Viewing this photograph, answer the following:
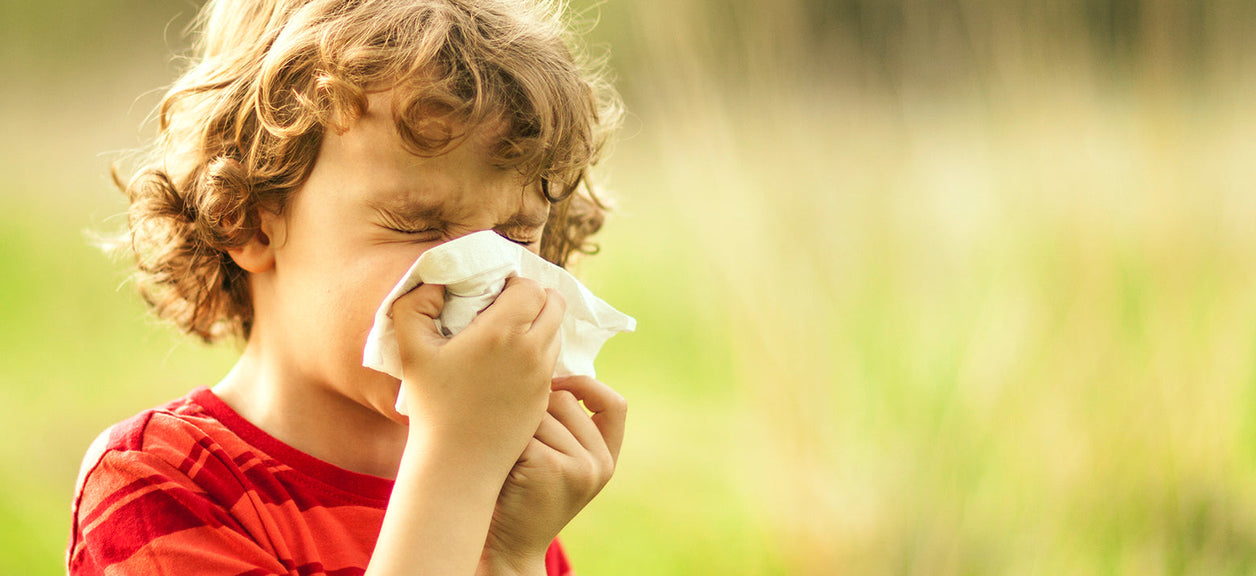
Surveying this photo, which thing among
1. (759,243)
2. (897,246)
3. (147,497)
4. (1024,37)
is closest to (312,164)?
(147,497)

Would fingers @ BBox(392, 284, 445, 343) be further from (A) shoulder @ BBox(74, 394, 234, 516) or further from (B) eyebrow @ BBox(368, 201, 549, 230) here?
(A) shoulder @ BBox(74, 394, 234, 516)

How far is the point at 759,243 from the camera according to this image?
6.05 ft

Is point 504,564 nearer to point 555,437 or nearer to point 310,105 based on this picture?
point 555,437

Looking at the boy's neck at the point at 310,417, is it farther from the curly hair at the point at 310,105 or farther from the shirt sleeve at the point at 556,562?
the shirt sleeve at the point at 556,562

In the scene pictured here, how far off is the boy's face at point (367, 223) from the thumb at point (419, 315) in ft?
0.16

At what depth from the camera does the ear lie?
4.02 feet

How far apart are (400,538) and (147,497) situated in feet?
0.99

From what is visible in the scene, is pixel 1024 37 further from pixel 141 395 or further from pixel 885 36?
pixel 141 395

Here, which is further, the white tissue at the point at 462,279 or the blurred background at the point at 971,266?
the blurred background at the point at 971,266

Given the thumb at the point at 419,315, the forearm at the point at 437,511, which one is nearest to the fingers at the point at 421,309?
the thumb at the point at 419,315

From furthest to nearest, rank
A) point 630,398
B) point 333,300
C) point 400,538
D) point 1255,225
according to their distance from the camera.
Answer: point 630,398
point 1255,225
point 333,300
point 400,538

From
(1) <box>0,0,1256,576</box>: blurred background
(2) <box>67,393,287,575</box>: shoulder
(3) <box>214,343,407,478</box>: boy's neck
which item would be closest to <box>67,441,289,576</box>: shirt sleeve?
(2) <box>67,393,287,575</box>: shoulder

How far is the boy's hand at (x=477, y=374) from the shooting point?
1.03 m

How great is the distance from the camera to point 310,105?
1.16m
